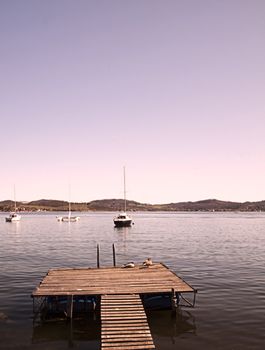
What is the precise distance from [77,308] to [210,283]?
1504 cm

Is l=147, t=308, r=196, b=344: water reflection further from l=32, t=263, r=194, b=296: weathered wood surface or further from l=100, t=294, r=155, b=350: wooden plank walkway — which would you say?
l=100, t=294, r=155, b=350: wooden plank walkway

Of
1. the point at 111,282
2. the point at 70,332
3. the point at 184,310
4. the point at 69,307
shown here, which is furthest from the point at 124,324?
the point at 184,310

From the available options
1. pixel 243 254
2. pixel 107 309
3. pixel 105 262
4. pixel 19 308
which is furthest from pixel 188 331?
pixel 243 254

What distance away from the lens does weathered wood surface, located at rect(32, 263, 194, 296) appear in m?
23.2

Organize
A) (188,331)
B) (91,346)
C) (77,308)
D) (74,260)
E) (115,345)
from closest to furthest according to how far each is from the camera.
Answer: (115,345)
(91,346)
(188,331)
(77,308)
(74,260)

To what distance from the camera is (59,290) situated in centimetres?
2339

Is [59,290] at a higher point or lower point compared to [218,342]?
higher

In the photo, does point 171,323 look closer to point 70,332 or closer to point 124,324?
point 124,324

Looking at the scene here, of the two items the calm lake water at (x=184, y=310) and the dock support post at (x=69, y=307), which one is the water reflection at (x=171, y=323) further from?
the dock support post at (x=69, y=307)

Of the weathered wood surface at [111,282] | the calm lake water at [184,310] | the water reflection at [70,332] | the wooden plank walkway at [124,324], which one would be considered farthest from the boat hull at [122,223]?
the wooden plank walkway at [124,324]

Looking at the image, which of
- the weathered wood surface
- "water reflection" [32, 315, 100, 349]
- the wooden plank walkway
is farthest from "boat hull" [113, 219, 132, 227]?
the wooden plank walkway

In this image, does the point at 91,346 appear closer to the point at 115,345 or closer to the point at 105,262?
the point at 115,345

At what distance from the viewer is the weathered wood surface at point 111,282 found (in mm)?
23156

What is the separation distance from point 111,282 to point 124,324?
6721 mm
